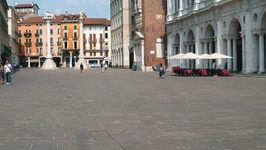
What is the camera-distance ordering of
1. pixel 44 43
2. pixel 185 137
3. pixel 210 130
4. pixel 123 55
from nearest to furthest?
1. pixel 185 137
2. pixel 210 130
3. pixel 123 55
4. pixel 44 43

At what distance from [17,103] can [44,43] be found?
10911cm

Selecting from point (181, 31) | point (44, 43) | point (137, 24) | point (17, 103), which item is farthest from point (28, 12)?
point (17, 103)

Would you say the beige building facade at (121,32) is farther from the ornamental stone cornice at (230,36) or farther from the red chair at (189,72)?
the red chair at (189,72)

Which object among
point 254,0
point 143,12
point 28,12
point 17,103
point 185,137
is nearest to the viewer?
point 185,137

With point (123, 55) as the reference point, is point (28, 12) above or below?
above

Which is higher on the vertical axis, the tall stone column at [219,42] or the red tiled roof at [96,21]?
the red tiled roof at [96,21]

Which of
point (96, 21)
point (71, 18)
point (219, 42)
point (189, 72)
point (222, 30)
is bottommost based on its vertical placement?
point (189, 72)

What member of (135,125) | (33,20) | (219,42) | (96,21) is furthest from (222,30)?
(33,20)

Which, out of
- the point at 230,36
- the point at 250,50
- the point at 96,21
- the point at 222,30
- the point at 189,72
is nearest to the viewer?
the point at 250,50

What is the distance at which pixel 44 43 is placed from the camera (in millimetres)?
120875

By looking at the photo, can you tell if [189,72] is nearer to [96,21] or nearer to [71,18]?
[96,21]

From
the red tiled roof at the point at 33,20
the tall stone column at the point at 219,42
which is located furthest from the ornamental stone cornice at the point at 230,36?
the red tiled roof at the point at 33,20

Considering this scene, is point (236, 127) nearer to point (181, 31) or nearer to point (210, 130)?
point (210, 130)

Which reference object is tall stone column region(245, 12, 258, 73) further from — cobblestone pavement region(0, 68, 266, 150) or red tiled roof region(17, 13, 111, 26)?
red tiled roof region(17, 13, 111, 26)
